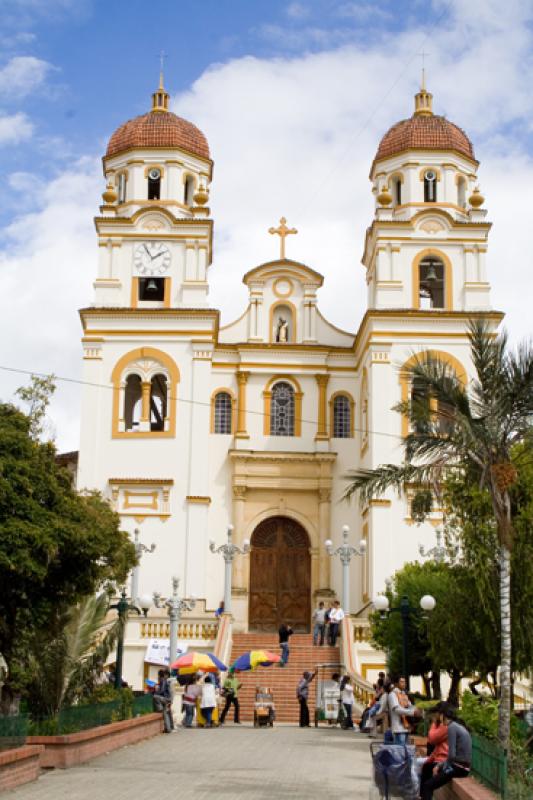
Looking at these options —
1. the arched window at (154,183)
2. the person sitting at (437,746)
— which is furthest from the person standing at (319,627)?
the person sitting at (437,746)

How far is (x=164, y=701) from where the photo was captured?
24.4m

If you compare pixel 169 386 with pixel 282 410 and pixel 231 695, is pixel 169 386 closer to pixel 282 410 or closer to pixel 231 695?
pixel 282 410

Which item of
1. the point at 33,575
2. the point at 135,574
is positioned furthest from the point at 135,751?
the point at 135,574

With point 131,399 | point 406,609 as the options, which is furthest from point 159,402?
point 406,609

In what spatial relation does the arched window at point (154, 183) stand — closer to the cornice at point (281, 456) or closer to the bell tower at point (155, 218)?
the bell tower at point (155, 218)

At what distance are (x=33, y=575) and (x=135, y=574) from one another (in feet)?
55.6

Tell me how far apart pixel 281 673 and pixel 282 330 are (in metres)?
14.5

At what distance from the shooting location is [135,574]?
3378 centimetres

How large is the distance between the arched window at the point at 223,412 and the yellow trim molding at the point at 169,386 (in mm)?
2282

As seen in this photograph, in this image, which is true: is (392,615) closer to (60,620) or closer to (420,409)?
(60,620)

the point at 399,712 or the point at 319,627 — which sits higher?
the point at 319,627

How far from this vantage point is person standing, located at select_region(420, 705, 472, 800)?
13.2m

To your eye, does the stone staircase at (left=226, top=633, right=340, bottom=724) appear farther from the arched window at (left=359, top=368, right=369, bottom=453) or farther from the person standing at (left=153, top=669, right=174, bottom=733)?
the arched window at (left=359, top=368, right=369, bottom=453)

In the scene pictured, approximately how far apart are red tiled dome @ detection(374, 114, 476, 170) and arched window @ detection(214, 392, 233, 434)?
974cm
